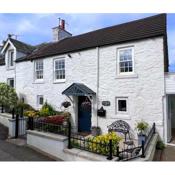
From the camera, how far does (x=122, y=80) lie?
11.9 metres

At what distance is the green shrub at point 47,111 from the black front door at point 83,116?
1875 mm

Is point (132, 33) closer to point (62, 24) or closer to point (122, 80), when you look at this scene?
point (122, 80)

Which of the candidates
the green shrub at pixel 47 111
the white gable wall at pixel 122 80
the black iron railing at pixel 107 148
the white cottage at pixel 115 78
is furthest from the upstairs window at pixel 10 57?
the black iron railing at pixel 107 148

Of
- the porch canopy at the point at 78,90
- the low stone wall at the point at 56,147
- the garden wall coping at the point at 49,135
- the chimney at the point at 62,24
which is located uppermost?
the chimney at the point at 62,24

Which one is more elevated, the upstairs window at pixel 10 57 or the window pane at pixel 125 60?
the upstairs window at pixel 10 57

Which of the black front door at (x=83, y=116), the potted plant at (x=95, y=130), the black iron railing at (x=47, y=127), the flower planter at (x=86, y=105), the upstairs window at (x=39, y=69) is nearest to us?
the black iron railing at (x=47, y=127)

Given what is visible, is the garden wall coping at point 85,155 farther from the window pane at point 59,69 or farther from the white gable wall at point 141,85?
the window pane at point 59,69

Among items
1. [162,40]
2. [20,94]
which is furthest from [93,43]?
[20,94]

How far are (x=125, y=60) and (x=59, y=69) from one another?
5.29 meters

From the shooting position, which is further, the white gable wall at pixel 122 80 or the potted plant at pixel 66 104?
the potted plant at pixel 66 104

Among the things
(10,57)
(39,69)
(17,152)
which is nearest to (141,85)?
(17,152)

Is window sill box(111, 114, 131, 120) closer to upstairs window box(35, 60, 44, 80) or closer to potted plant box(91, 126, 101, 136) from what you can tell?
potted plant box(91, 126, 101, 136)

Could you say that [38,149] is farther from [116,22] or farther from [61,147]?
[116,22]

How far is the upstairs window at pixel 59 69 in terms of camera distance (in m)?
14.9
